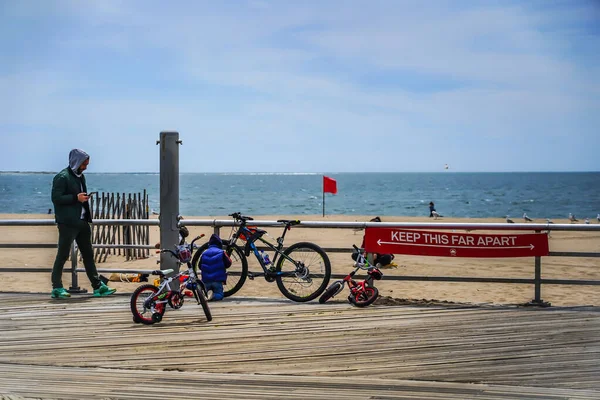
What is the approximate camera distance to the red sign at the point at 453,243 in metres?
8.88

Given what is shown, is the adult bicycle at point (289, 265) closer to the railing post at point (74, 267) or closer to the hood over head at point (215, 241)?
the hood over head at point (215, 241)

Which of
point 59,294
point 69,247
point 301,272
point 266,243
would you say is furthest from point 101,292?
point 301,272

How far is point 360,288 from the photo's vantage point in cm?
851

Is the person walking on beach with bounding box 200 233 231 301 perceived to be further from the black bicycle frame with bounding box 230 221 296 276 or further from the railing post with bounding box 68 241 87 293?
the railing post with bounding box 68 241 87 293

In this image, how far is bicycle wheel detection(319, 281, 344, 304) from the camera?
8.61 meters

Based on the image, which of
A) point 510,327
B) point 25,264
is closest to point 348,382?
point 510,327

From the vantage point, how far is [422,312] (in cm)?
816

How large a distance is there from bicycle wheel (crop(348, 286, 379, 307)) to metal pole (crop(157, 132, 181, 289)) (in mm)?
2277

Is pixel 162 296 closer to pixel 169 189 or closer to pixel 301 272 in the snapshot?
pixel 169 189

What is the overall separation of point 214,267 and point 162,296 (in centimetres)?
107

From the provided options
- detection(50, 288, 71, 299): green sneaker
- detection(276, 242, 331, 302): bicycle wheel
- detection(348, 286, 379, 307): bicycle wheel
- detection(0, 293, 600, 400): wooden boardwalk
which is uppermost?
detection(276, 242, 331, 302): bicycle wheel

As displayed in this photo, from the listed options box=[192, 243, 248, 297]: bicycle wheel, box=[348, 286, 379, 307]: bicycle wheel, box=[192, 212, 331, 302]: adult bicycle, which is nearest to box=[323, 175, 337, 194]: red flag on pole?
box=[192, 243, 248, 297]: bicycle wheel

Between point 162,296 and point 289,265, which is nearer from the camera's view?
point 162,296

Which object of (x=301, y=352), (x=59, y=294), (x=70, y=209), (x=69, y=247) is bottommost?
(x=301, y=352)
